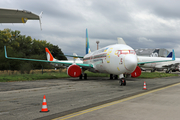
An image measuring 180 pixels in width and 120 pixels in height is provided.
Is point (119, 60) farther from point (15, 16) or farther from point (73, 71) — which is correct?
point (15, 16)

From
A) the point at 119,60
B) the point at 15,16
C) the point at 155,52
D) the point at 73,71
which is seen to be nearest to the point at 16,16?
the point at 15,16

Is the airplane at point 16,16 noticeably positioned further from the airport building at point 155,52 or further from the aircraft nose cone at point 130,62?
the airport building at point 155,52

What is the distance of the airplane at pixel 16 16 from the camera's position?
5.01 meters

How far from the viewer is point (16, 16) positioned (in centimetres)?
536

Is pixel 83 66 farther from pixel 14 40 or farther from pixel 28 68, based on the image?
pixel 14 40

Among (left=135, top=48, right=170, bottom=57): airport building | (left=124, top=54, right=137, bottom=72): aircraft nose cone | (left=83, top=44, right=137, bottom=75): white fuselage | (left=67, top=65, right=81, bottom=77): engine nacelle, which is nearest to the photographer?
(left=124, top=54, right=137, bottom=72): aircraft nose cone

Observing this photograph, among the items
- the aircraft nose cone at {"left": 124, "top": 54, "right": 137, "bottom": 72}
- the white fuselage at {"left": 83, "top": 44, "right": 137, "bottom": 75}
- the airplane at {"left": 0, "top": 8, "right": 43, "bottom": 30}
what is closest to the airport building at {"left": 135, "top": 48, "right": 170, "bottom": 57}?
the white fuselage at {"left": 83, "top": 44, "right": 137, "bottom": 75}

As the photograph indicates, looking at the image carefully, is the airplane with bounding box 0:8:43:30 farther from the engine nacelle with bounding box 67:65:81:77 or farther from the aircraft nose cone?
the engine nacelle with bounding box 67:65:81:77

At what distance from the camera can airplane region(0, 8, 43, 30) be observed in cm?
501

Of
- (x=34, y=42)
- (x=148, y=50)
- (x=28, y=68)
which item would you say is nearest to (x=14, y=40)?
(x=34, y=42)

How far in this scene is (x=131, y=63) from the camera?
1552 centimetres

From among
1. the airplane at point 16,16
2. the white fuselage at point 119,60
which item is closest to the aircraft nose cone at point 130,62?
the white fuselage at point 119,60

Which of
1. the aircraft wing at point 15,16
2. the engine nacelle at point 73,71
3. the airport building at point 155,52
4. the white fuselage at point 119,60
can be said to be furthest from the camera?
the airport building at point 155,52

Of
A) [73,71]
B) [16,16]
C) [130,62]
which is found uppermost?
[16,16]
